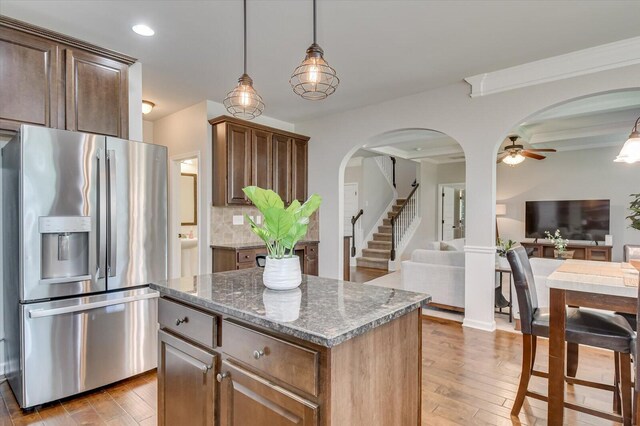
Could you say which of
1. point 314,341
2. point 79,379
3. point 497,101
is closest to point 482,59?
point 497,101

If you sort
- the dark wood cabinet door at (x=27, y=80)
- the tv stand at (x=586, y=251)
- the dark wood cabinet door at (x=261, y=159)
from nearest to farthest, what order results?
the dark wood cabinet door at (x=27, y=80)
the dark wood cabinet door at (x=261, y=159)
the tv stand at (x=586, y=251)

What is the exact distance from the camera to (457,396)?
95.2 inches

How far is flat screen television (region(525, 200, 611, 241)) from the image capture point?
22.5 ft

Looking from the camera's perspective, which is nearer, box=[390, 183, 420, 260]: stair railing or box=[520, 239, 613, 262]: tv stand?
box=[520, 239, 613, 262]: tv stand

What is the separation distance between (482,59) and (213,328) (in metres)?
3.38

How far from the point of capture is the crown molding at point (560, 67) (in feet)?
9.89

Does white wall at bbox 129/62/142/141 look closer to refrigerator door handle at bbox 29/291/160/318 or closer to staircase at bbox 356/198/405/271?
refrigerator door handle at bbox 29/291/160/318

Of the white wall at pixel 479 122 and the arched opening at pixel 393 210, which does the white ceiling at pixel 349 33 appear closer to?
the white wall at pixel 479 122

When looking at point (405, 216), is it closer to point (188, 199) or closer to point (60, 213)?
point (188, 199)

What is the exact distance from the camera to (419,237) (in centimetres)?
906

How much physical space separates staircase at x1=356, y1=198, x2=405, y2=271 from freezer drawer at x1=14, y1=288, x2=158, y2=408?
20.5ft

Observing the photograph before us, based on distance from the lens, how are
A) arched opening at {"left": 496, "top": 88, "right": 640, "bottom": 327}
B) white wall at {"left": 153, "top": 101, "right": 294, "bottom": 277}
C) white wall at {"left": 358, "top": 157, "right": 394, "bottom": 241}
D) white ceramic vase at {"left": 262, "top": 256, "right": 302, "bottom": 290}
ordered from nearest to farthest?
white ceramic vase at {"left": 262, "top": 256, "right": 302, "bottom": 290}, white wall at {"left": 153, "top": 101, "right": 294, "bottom": 277}, arched opening at {"left": 496, "top": 88, "right": 640, "bottom": 327}, white wall at {"left": 358, "top": 157, "right": 394, "bottom": 241}

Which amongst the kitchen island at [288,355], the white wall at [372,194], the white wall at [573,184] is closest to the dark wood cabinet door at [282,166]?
the kitchen island at [288,355]

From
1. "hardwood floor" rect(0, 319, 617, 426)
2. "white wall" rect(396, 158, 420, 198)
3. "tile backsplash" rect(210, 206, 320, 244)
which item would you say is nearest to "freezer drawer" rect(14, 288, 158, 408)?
"hardwood floor" rect(0, 319, 617, 426)
